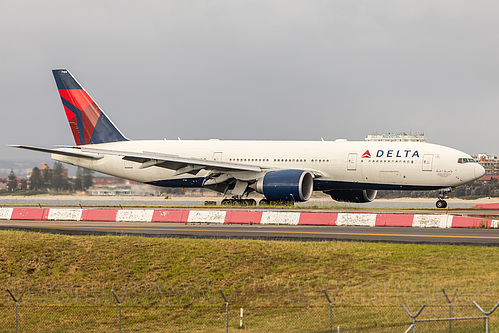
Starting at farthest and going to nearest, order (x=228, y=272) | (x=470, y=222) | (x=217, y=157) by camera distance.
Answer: (x=217, y=157), (x=470, y=222), (x=228, y=272)

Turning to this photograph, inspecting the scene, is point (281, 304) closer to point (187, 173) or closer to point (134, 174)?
point (187, 173)

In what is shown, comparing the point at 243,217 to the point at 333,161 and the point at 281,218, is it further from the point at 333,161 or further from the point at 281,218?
the point at 333,161

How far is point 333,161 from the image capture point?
145 feet

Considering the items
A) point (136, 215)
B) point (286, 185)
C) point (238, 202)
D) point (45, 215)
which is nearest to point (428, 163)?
point (286, 185)

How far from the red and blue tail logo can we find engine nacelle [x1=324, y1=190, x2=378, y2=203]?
16.7 m

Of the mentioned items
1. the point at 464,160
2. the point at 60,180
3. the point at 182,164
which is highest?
the point at 464,160

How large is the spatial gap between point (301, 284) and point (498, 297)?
5308 mm

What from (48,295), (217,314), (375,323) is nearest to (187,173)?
(48,295)

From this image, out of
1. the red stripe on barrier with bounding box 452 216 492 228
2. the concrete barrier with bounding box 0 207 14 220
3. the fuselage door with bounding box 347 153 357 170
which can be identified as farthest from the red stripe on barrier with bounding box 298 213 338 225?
the concrete barrier with bounding box 0 207 14 220

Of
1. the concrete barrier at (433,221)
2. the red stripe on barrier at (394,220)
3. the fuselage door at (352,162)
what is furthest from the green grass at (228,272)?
the fuselage door at (352,162)

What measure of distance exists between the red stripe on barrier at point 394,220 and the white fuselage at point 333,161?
12.4 meters

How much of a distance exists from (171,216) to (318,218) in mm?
7581

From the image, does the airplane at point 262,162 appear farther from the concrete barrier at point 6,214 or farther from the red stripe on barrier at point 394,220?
the red stripe on barrier at point 394,220

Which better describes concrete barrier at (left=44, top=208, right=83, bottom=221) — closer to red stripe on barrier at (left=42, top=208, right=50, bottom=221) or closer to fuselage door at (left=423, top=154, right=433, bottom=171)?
red stripe on barrier at (left=42, top=208, right=50, bottom=221)
